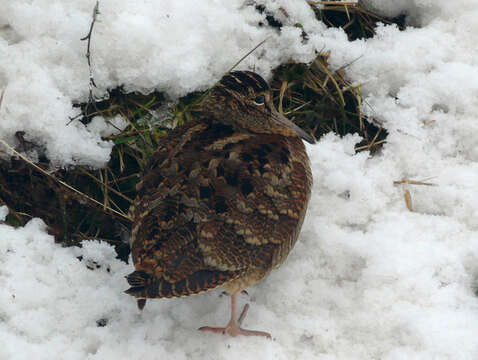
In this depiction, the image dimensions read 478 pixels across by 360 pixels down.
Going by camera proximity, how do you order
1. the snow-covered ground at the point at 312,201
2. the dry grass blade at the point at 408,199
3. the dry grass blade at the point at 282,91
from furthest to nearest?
the dry grass blade at the point at 282,91, the dry grass blade at the point at 408,199, the snow-covered ground at the point at 312,201

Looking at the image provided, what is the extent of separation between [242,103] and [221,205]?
783 mm

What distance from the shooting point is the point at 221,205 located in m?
2.75

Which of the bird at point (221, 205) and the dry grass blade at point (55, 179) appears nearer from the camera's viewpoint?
the bird at point (221, 205)

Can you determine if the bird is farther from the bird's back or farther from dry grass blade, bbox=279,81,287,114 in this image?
dry grass blade, bbox=279,81,287,114

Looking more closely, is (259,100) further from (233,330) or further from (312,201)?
(233,330)

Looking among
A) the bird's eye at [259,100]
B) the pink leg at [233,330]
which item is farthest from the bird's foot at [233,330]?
the bird's eye at [259,100]

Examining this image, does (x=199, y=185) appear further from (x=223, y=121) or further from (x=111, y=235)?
(x=111, y=235)

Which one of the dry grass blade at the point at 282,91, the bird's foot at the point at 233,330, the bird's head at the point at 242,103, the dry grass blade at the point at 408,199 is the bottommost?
the bird's foot at the point at 233,330

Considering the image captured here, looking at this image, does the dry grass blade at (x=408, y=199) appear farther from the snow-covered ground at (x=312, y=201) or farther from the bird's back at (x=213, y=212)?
the bird's back at (x=213, y=212)

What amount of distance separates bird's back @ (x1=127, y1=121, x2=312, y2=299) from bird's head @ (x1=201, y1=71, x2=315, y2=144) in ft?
0.52

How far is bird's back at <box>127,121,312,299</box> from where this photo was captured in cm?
266

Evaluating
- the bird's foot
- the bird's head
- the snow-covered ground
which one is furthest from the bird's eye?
the bird's foot

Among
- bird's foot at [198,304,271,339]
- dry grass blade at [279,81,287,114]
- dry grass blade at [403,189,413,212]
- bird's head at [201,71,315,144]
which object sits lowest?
bird's foot at [198,304,271,339]

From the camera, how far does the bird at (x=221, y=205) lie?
2668mm
